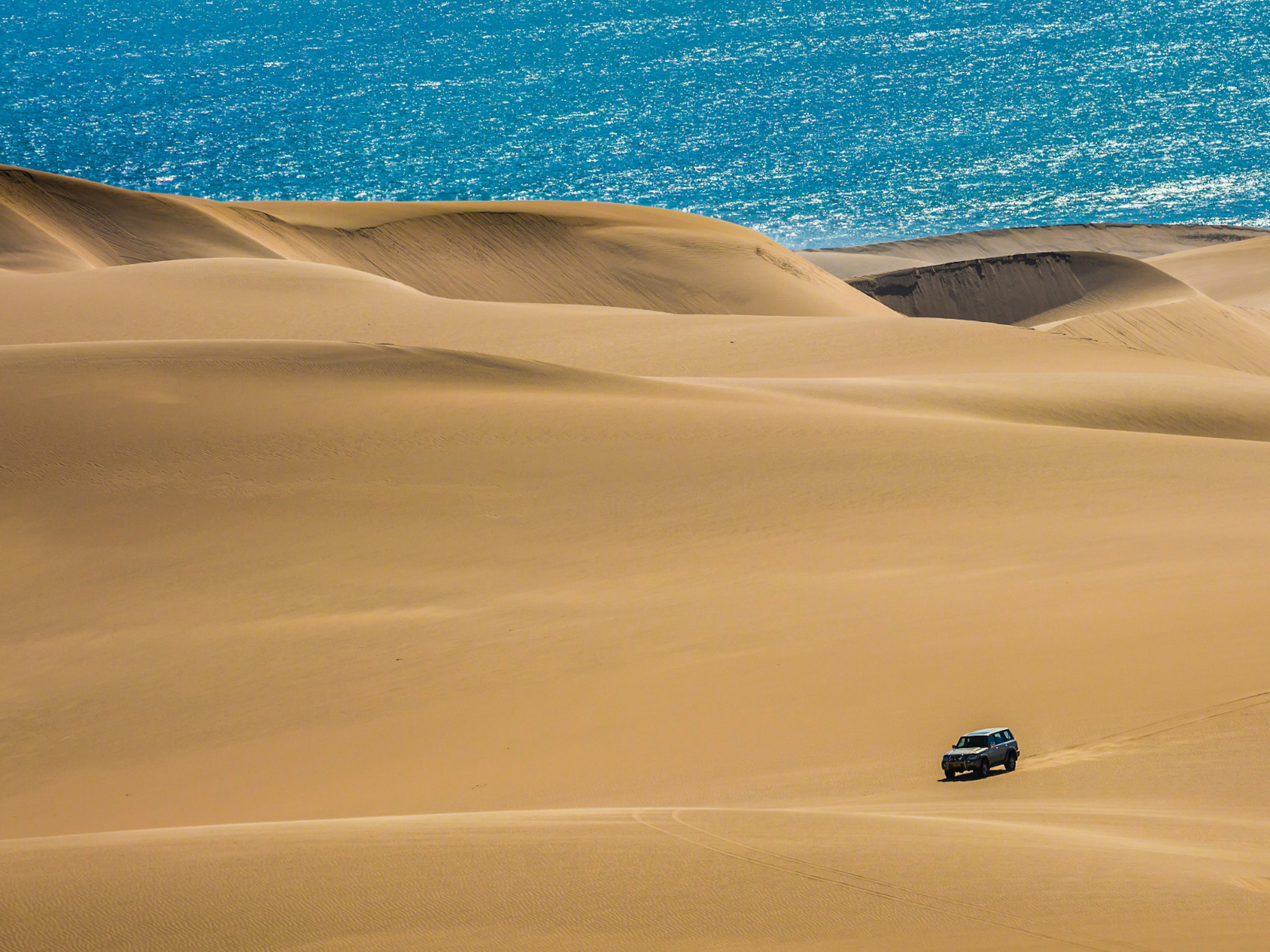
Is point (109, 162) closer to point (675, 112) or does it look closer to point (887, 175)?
point (675, 112)

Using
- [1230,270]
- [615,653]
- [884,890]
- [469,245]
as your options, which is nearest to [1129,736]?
[615,653]

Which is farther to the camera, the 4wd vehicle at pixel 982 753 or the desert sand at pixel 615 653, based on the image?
the 4wd vehicle at pixel 982 753

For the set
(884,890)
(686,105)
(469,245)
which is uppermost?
(686,105)

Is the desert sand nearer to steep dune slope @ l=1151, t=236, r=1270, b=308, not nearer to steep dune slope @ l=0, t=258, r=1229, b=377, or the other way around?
steep dune slope @ l=0, t=258, r=1229, b=377

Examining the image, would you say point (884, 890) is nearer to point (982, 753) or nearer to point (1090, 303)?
point (982, 753)

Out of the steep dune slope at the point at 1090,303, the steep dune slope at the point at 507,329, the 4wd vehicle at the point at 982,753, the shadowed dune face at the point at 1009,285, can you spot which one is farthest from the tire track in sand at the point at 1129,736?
the shadowed dune face at the point at 1009,285

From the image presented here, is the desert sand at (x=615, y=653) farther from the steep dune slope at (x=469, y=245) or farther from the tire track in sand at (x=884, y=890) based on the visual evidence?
the steep dune slope at (x=469, y=245)
